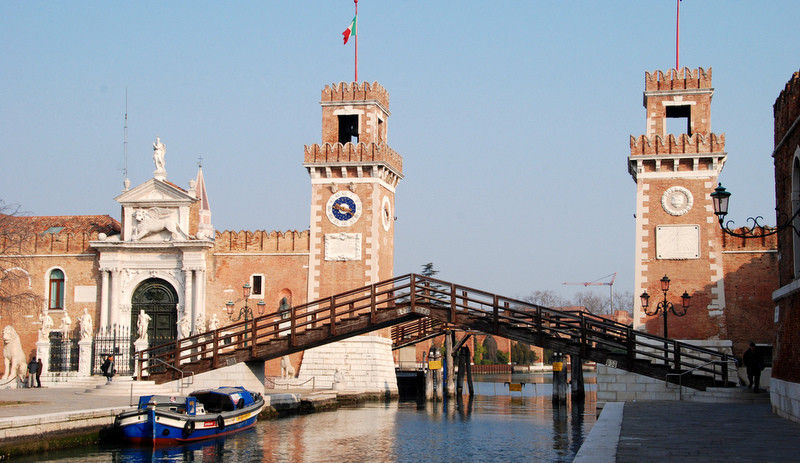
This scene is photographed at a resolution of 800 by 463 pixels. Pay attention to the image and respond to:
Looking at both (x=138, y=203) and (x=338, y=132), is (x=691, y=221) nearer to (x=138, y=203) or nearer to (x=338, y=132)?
(x=338, y=132)

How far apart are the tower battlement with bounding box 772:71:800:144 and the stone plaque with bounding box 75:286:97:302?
86.4 feet

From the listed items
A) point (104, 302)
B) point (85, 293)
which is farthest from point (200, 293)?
point (85, 293)

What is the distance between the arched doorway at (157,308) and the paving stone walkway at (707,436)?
21745mm

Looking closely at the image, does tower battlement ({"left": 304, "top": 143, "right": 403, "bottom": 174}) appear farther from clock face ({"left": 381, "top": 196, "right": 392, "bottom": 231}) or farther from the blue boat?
the blue boat

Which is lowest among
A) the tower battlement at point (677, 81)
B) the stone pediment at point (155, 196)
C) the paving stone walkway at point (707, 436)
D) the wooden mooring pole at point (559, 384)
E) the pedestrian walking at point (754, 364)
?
the wooden mooring pole at point (559, 384)

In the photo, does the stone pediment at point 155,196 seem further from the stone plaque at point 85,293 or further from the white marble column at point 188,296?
the stone plaque at point 85,293

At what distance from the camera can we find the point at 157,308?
38.0 meters

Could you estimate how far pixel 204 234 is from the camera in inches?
1494

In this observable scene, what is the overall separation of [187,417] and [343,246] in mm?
16063

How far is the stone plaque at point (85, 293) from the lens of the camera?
3847 centimetres

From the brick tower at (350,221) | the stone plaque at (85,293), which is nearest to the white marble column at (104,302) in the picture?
the stone plaque at (85,293)

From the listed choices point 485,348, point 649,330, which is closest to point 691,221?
point 649,330

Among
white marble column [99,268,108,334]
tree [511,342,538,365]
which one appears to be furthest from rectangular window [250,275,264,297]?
tree [511,342,538,365]

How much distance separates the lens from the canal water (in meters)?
19.5
